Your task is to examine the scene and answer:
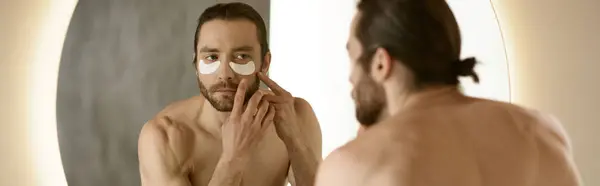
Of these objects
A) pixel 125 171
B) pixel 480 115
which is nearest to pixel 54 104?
pixel 125 171

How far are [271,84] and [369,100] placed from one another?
10.0 inches

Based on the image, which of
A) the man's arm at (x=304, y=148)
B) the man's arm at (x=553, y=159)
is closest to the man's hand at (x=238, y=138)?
the man's arm at (x=304, y=148)

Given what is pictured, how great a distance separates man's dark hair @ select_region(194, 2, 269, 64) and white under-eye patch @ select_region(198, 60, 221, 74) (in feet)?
0.10

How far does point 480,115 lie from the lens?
83 cm

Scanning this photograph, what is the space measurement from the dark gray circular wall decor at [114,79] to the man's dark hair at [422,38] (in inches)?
16.4

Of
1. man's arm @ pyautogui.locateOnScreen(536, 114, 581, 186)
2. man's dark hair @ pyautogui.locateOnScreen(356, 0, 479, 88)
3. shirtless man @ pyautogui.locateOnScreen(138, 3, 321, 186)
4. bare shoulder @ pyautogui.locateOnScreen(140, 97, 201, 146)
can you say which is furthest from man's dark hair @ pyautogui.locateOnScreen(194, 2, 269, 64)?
man's arm @ pyautogui.locateOnScreen(536, 114, 581, 186)

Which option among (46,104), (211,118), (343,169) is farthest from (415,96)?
(46,104)

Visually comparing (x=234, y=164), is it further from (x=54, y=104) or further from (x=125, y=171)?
(x=54, y=104)

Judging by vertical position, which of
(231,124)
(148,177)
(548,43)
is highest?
(548,43)

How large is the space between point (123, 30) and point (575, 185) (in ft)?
2.64

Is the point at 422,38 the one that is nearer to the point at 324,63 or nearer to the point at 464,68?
the point at 464,68

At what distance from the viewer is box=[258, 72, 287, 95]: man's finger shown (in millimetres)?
1146

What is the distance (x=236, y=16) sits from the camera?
1139 mm

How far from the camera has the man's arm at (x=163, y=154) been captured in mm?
1111
